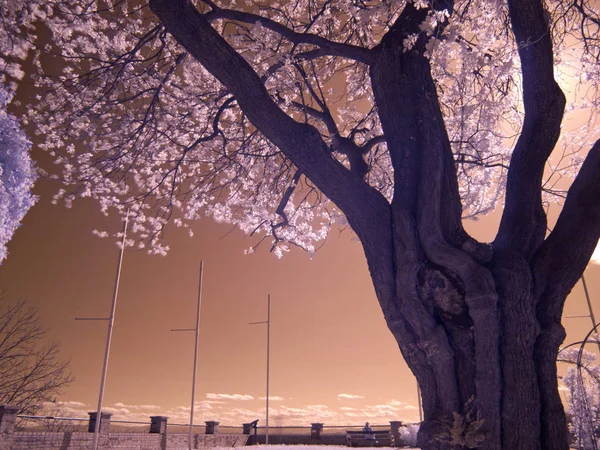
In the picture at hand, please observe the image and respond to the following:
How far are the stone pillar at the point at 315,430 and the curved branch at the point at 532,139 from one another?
2013 cm

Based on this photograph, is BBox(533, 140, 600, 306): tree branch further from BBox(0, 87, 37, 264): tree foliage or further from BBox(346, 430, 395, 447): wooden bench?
BBox(346, 430, 395, 447): wooden bench

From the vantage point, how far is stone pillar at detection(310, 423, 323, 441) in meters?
20.9

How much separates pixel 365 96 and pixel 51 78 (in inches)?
180

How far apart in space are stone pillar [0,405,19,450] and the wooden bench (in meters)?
13.6

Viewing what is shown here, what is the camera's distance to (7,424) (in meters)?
9.68

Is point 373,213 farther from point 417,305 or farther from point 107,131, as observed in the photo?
point 107,131

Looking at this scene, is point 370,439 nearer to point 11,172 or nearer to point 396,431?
point 396,431

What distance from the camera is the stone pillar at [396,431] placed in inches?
759

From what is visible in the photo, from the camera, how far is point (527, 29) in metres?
3.31

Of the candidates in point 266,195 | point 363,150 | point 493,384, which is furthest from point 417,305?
point 266,195

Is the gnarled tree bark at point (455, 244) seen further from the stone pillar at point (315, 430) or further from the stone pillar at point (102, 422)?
the stone pillar at point (315, 430)

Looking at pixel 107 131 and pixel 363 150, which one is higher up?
pixel 107 131

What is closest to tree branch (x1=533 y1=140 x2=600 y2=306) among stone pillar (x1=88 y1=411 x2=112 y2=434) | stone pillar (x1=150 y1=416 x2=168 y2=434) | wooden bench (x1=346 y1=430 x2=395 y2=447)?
stone pillar (x1=88 y1=411 x2=112 y2=434)

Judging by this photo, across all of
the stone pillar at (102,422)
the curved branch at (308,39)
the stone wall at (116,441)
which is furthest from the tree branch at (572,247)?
the stone pillar at (102,422)
